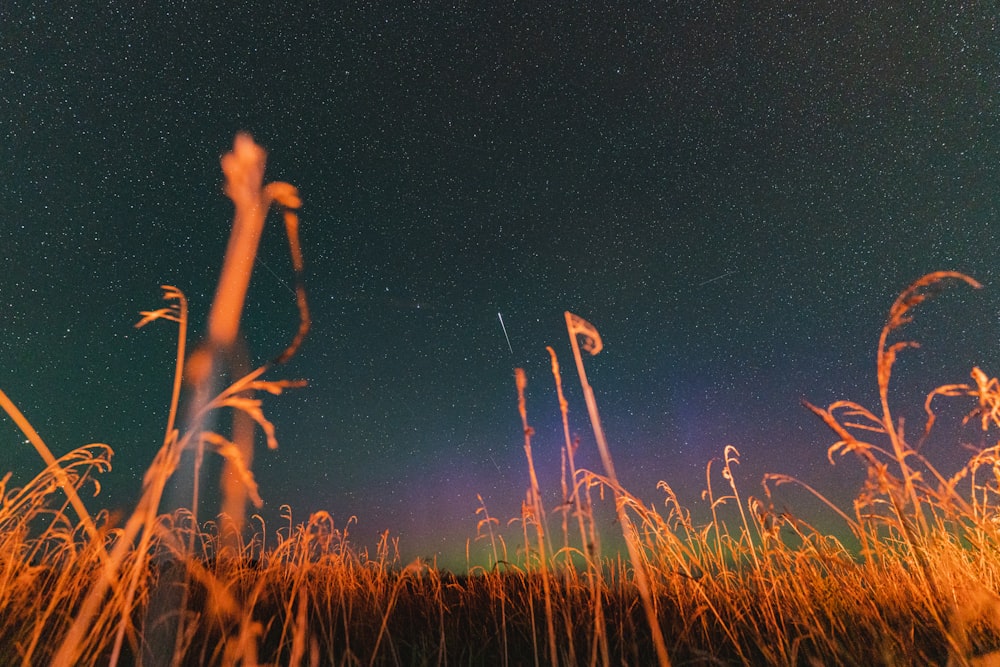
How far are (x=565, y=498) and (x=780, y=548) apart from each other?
6.08 feet

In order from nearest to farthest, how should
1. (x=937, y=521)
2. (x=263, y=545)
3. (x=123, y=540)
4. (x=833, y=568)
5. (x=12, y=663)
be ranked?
(x=123, y=540)
(x=12, y=663)
(x=833, y=568)
(x=937, y=521)
(x=263, y=545)

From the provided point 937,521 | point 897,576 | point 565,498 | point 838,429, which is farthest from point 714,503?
point 838,429

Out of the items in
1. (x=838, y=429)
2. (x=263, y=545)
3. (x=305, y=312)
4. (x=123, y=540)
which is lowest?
(x=123, y=540)

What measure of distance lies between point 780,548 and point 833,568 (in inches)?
11.8

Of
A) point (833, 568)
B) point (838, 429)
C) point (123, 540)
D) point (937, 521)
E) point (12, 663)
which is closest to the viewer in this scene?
point (123, 540)

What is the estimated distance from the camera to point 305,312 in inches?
57.9

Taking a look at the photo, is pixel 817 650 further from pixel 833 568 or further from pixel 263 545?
pixel 263 545

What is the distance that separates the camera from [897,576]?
340cm

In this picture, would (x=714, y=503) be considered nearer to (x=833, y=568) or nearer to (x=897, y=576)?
(x=833, y=568)

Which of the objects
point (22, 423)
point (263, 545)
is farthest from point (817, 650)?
point (263, 545)

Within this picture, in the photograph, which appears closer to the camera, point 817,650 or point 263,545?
point 817,650

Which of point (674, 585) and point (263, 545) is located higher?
point (263, 545)

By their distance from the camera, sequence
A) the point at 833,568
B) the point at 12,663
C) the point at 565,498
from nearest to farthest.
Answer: the point at 565,498 → the point at 12,663 → the point at 833,568

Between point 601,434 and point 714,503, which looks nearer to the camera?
point 601,434
